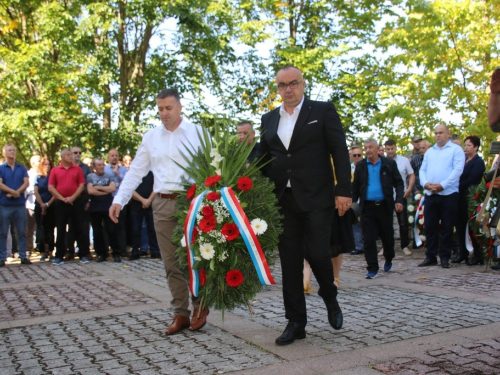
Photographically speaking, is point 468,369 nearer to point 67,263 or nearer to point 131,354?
point 131,354

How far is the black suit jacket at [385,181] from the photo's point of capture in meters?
9.93

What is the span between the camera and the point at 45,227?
14109 mm

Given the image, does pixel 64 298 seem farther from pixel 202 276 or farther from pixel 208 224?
pixel 208 224

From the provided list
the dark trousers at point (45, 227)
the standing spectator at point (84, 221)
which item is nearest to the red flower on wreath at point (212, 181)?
the standing spectator at point (84, 221)

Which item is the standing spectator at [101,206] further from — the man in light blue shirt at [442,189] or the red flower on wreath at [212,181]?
the red flower on wreath at [212,181]

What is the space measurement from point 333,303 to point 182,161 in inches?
78.6

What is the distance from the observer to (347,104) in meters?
21.6

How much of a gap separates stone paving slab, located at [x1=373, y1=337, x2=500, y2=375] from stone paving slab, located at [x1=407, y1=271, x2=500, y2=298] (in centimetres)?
286

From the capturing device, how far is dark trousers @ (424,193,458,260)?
426 inches

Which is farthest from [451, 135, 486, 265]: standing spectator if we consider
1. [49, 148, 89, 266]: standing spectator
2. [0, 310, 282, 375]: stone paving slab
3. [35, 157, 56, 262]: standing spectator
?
[35, 157, 56, 262]: standing spectator

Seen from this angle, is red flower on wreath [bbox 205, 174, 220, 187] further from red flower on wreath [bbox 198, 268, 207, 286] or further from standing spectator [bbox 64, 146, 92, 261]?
standing spectator [bbox 64, 146, 92, 261]

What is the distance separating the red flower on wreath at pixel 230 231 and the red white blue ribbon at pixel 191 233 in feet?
0.96

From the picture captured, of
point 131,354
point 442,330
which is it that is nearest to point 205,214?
point 131,354

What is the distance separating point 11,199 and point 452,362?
10351mm
